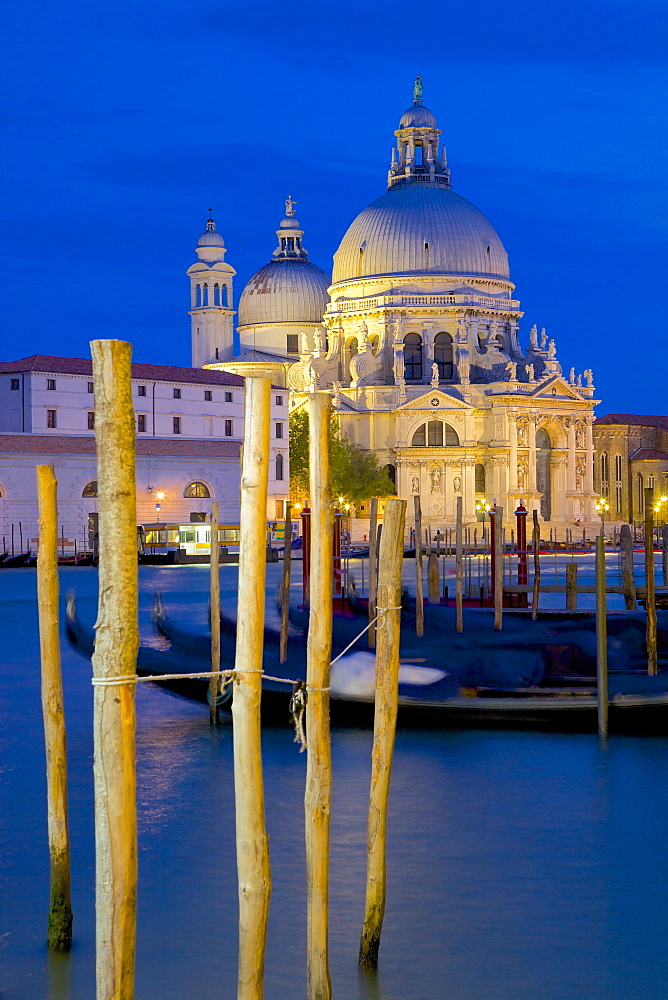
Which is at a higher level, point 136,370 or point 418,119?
point 418,119

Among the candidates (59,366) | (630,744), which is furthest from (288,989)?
(59,366)

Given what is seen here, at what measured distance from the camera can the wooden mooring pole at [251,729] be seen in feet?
16.7

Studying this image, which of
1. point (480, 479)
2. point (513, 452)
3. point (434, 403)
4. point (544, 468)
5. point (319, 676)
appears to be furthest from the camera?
point (544, 468)

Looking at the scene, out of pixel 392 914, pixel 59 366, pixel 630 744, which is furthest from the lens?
pixel 59 366

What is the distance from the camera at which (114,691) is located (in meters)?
4.75

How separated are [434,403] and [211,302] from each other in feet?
43.1

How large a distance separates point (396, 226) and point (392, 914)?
49217mm

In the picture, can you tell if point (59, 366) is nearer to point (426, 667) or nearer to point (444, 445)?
point (444, 445)

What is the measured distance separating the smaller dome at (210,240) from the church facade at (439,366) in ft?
17.5

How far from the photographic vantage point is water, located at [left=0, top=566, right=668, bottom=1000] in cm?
661

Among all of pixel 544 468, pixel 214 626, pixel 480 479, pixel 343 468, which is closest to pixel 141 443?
pixel 343 468

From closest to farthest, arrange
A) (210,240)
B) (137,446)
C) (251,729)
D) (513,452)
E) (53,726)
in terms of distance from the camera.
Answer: (251,729) → (53,726) → (137,446) → (513,452) → (210,240)

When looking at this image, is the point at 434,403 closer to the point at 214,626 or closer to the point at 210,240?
the point at 210,240

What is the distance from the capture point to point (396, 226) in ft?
180
